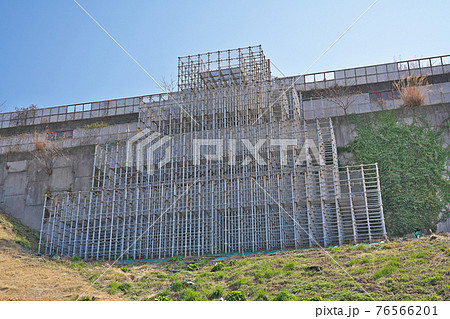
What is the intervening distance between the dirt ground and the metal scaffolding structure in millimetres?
3779

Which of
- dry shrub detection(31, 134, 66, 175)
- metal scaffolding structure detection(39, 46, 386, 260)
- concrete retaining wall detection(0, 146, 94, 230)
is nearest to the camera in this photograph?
metal scaffolding structure detection(39, 46, 386, 260)

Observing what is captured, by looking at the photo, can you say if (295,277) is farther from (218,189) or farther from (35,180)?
(35,180)

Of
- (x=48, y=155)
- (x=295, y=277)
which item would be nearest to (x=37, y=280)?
(x=295, y=277)

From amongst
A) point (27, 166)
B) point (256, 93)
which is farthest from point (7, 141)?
point (256, 93)

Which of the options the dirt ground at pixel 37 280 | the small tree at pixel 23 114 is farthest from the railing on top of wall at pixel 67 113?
the dirt ground at pixel 37 280

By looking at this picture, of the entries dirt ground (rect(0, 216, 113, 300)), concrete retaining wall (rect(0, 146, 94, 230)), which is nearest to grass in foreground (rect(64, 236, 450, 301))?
dirt ground (rect(0, 216, 113, 300))

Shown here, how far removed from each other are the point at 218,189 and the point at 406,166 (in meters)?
8.41

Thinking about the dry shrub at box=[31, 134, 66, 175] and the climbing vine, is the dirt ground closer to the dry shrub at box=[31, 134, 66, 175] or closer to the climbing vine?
the dry shrub at box=[31, 134, 66, 175]

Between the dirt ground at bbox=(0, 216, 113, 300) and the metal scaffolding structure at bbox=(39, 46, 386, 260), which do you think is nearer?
the dirt ground at bbox=(0, 216, 113, 300)

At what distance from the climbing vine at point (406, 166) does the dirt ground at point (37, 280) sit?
1294 cm

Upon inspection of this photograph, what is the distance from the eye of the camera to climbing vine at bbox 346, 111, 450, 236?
821 inches

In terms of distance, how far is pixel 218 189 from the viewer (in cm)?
2128
